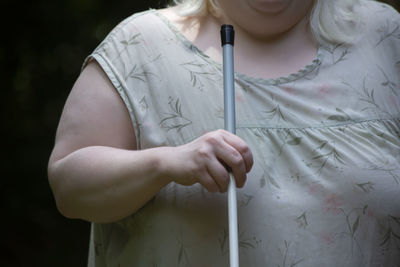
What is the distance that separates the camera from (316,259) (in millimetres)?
1348

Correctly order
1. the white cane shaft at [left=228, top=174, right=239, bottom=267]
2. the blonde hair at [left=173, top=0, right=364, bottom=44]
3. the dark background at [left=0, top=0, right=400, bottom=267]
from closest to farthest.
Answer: the white cane shaft at [left=228, top=174, right=239, bottom=267], the blonde hair at [left=173, top=0, right=364, bottom=44], the dark background at [left=0, top=0, right=400, bottom=267]

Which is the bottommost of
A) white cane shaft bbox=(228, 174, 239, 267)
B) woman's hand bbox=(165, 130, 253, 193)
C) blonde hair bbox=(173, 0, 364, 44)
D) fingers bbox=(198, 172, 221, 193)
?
white cane shaft bbox=(228, 174, 239, 267)

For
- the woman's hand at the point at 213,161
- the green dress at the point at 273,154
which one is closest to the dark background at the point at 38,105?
the green dress at the point at 273,154

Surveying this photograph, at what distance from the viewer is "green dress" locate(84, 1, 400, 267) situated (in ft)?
4.43

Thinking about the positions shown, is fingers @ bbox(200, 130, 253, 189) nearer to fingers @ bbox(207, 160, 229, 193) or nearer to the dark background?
fingers @ bbox(207, 160, 229, 193)

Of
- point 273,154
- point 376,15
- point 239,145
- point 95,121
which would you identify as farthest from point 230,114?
point 376,15

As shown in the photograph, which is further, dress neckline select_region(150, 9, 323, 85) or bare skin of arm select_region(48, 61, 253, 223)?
dress neckline select_region(150, 9, 323, 85)

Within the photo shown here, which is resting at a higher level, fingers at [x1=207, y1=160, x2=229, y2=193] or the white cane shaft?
fingers at [x1=207, y1=160, x2=229, y2=193]

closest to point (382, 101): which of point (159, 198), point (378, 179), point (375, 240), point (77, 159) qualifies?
point (378, 179)

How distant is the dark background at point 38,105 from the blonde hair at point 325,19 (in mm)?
1679

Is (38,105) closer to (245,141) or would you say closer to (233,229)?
(245,141)

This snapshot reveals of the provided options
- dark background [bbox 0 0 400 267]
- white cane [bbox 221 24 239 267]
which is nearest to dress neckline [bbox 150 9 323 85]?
white cane [bbox 221 24 239 267]

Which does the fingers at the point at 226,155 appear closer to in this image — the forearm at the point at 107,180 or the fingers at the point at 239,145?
the fingers at the point at 239,145

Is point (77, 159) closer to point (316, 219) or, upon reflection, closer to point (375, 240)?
point (316, 219)
